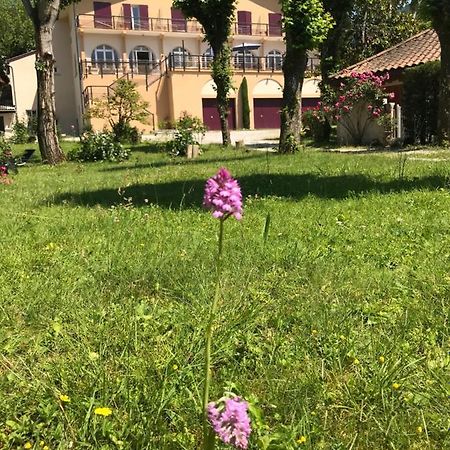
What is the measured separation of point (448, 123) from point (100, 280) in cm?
1482

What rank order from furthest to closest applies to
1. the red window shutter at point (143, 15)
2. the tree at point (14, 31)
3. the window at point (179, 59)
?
the tree at point (14, 31)
the red window shutter at point (143, 15)
the window at point (179, 59)

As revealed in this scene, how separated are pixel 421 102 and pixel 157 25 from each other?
1379 inches

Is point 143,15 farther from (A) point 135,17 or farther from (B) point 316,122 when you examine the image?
(B) point 316,122

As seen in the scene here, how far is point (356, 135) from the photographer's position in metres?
21.3

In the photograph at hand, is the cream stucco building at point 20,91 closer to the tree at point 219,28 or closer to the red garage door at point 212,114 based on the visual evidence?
the red garage door at point 212,114

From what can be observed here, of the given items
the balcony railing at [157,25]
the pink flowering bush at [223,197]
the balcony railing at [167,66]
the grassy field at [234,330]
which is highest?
the balcony railing at [157,25]

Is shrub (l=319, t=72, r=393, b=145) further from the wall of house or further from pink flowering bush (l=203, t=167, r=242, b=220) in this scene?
the wall of house

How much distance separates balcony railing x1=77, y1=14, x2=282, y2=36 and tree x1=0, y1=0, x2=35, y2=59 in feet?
50.0

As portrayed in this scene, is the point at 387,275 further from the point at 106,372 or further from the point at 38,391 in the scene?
→ the point at 38,391

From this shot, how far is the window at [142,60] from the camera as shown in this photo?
1823 inches

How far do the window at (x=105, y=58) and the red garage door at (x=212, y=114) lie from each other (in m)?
8.14

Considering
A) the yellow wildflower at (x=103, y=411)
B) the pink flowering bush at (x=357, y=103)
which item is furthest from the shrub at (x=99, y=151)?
the yellow wildflower at (x=103, y=411)

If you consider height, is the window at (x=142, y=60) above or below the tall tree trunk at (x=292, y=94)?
above

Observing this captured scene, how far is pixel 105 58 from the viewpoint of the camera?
152ft
